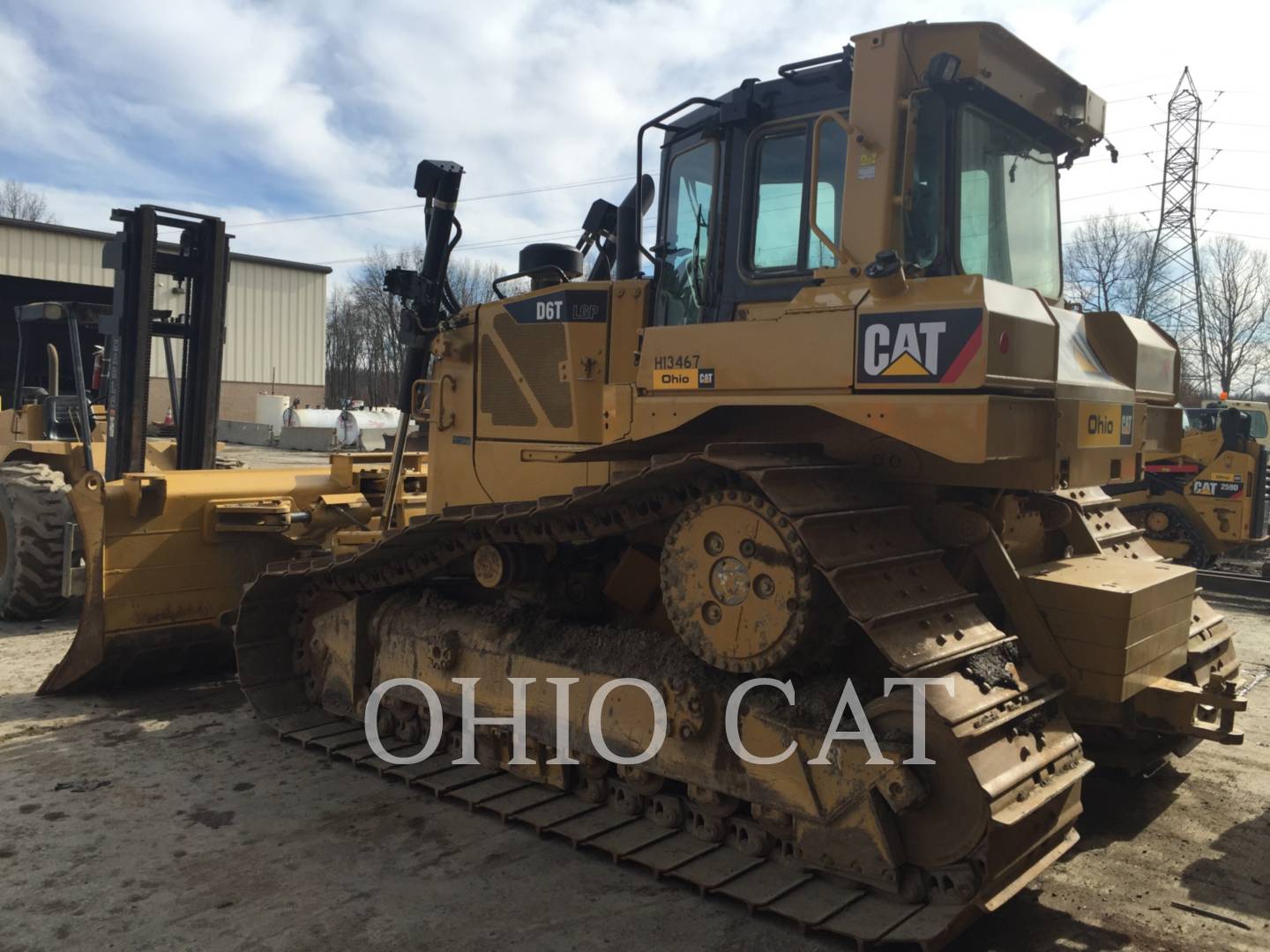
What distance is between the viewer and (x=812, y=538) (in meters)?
3.51

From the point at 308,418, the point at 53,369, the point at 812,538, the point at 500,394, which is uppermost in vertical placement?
the point at 308,418

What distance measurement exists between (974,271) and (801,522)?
1.43 metres

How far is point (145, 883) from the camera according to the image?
401 cm

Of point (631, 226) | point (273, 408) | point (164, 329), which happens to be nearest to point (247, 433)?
point (273, 408)

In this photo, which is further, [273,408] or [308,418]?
[273,408]

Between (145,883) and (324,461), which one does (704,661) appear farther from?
(324,461)

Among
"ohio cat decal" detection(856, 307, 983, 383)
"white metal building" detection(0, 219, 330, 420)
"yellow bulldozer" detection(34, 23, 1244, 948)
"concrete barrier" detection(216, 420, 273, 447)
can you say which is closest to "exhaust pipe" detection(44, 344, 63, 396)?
"yellow bulldozer" detection(34, 23, 1244, 948)

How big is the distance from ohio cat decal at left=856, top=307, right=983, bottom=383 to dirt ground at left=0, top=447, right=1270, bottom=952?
81.3 inches

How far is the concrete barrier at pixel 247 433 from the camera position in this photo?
32.4 m

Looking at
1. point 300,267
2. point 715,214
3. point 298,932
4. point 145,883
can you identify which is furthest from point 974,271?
point 300,267

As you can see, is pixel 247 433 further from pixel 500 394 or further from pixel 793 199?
pixel 793 199

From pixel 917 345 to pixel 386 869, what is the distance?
9.82 feet

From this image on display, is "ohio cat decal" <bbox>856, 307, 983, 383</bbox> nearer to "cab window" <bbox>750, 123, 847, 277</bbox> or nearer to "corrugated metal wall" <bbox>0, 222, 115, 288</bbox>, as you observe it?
"cab window" <bbox>750, 123, 847, 277</bbox>

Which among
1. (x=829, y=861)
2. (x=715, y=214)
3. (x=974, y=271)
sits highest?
(x=715, y=214)
